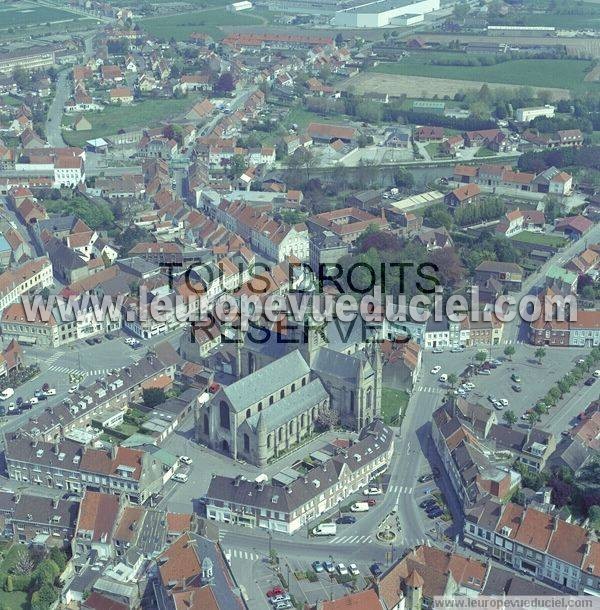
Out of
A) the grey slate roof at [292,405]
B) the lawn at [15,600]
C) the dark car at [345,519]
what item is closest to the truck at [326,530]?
the dark car at [345,519]

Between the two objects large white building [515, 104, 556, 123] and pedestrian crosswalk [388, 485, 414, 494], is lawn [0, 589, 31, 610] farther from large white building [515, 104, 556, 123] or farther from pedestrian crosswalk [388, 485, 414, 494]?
large white building [515, 104, 556, 123]

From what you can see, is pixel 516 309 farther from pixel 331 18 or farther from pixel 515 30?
pixel 331 18

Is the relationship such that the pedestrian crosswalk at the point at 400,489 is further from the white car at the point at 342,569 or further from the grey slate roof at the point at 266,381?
the grey slate roof at the point at 266,381

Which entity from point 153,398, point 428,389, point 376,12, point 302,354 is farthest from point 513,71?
point 153,398

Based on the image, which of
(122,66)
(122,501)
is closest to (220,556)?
(122,501)

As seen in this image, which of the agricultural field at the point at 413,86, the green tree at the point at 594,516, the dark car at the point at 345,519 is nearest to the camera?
the green tree at the point at 594,516

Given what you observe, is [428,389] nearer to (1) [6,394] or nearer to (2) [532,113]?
(1) [6,394]
